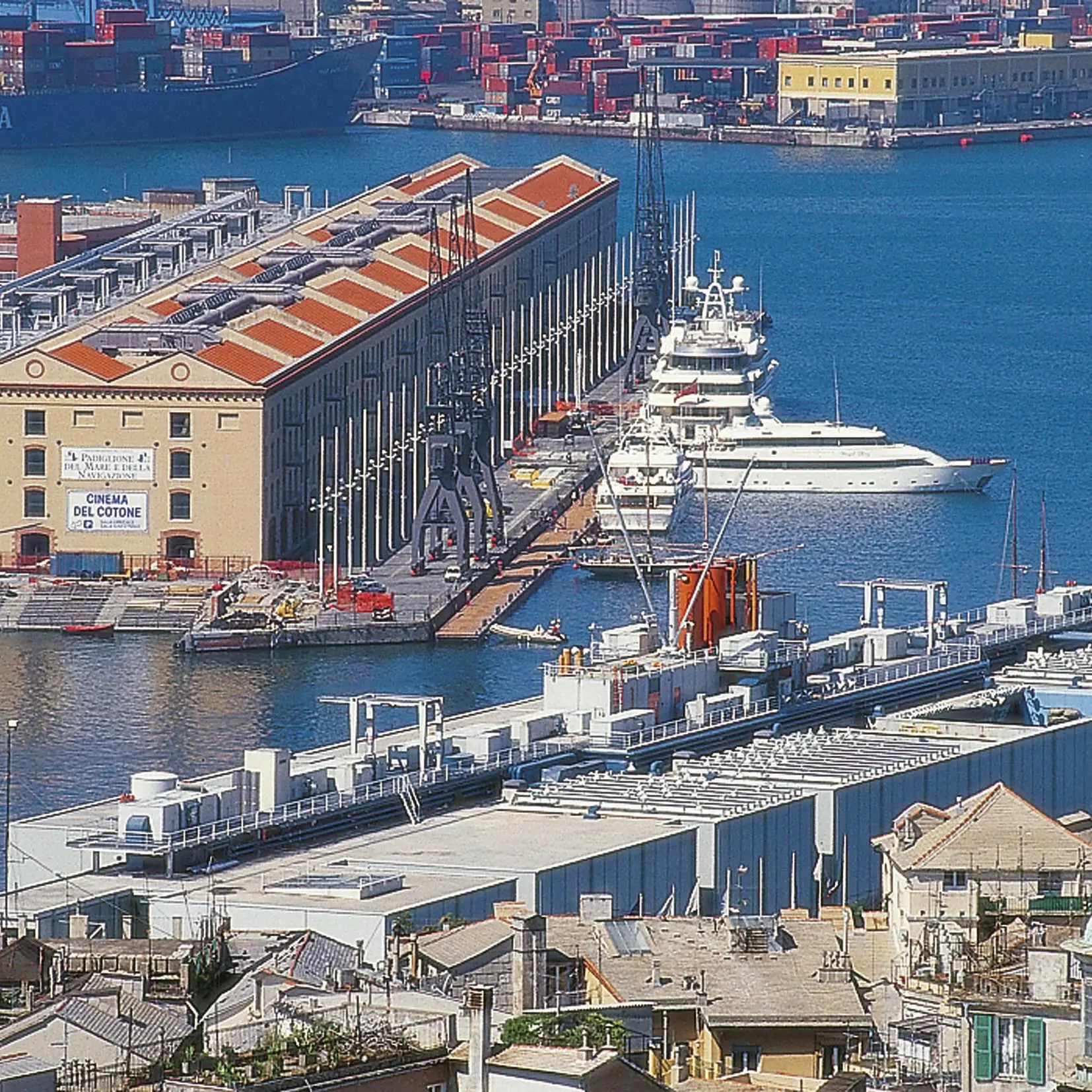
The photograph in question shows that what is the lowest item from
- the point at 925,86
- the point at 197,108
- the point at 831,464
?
the point at 197,108

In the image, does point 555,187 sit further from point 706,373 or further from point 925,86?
point 925,86

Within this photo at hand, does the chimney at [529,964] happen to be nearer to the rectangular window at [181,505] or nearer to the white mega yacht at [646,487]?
the rectangular window at [181,505]

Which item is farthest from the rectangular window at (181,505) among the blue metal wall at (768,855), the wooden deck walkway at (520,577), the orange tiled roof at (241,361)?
the blue metal wall at (768,855)

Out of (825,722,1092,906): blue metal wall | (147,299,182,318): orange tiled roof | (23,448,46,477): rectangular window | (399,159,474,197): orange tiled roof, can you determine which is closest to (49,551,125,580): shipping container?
(23,448,46,477): rectangular window

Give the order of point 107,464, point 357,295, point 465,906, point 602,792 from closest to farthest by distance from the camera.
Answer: point 465,906
point 602,792
point 107,464
point 357,295

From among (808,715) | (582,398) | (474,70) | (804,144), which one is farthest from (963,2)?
(808,715)

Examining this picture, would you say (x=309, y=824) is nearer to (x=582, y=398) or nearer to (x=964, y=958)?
(x=964, y=958)

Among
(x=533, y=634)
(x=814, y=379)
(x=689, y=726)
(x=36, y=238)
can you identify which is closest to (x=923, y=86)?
(x=36, y=238)
